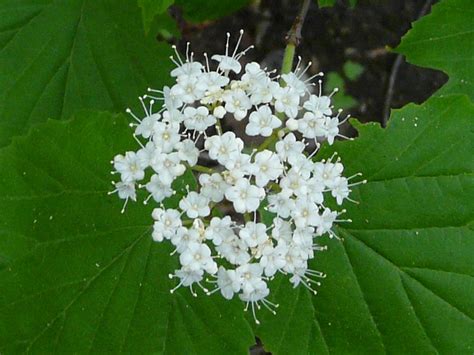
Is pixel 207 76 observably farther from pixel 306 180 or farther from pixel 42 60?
pixel 42 60

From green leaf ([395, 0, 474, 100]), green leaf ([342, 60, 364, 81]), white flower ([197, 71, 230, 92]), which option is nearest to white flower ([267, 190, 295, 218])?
white flower ([197, 71, 230, 92])

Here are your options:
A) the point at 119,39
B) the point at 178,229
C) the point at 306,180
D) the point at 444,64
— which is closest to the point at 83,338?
the point at 178,229

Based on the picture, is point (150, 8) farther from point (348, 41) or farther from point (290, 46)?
point (348, 41)

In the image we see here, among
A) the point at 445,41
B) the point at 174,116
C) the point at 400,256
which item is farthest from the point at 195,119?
the point at 445,41

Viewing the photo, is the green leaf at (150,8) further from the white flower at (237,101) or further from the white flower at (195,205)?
the white flower at (195,205)

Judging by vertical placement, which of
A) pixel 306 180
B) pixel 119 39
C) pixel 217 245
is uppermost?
pixel 119 39

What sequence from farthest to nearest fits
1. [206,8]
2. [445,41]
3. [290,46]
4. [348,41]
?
1. [348,41]
2. [206,8]
3. [445,41]
4. [290,46]

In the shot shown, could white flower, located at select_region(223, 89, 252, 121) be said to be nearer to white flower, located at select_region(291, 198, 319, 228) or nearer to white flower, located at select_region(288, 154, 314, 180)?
white flower, located at select_region(288, 154, 314, 180)
